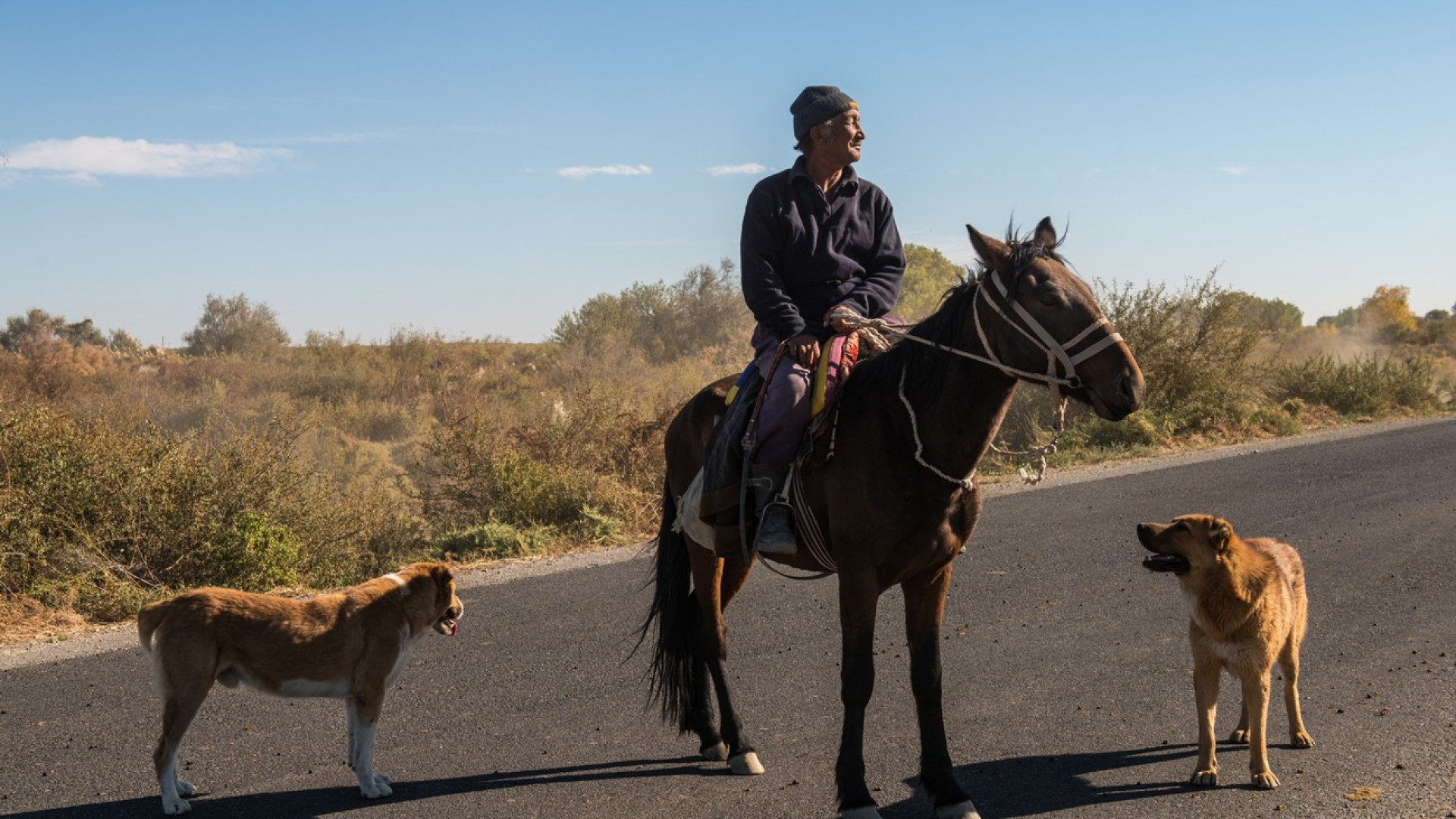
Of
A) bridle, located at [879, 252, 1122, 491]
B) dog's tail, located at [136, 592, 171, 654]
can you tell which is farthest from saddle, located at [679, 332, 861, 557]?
dog's tail, located at [136, 592, 171, 654]

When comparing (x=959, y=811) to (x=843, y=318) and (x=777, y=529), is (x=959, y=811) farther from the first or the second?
(x=843, y=318)

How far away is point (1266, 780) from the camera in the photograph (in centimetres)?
508

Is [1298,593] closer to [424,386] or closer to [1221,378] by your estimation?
[1221,378]

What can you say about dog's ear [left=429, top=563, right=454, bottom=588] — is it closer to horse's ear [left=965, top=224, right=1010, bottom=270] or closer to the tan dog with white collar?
the tan dog with white collar

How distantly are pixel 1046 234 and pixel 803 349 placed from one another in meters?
1.15

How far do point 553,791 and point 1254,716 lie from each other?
3.13 m

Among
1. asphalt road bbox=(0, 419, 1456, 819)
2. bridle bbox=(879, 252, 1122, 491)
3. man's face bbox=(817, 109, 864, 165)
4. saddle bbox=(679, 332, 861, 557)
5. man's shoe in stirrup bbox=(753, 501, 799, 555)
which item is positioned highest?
man's face bbox=(817, 109, 864, 165)

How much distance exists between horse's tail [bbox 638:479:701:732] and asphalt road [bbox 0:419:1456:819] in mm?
237

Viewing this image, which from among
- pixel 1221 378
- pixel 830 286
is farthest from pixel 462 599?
pixel 1221 378

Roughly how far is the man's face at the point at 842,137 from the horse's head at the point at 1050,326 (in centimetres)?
96

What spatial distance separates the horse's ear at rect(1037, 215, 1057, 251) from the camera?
4.76m

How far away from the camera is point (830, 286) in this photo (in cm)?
554

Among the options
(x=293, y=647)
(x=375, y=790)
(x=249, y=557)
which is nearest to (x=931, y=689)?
(x=375, y=790)

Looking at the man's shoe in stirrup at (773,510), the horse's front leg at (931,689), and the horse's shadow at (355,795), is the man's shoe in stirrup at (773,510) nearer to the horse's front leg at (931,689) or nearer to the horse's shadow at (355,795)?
the horse's front leg at (931,689)
